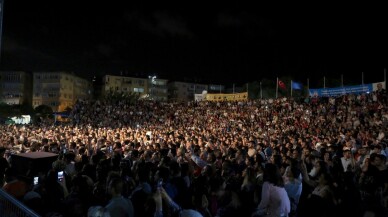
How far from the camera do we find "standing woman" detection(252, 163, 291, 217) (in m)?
4.69

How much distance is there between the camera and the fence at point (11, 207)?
3696 millimetres

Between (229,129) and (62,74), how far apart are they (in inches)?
2423

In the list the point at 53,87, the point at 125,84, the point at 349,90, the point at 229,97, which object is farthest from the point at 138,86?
the point at 349,90

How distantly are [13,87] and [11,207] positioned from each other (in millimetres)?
81376

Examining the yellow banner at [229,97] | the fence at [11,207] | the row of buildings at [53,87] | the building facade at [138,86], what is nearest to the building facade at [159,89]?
the building facade at [138,86]

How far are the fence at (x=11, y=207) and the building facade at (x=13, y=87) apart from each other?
7849cm

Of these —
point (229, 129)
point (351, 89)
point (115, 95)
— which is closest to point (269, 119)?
point (229, 129)

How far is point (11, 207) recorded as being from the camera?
13.5ft

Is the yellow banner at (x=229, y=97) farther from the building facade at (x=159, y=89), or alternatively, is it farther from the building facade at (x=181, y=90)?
the building facade at (x=181, y=90)

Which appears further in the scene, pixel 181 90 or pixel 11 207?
pixel 181 90

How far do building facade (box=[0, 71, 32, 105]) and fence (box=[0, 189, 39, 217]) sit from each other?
7849 centimetres

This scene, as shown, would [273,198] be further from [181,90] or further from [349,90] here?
[181,90]

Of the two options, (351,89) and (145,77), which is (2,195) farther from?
(145,77)

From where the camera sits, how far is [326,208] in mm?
4535
